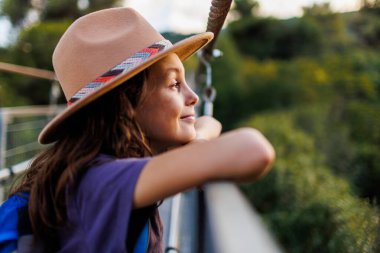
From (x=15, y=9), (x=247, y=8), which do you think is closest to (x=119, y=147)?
(x=15, y=9)

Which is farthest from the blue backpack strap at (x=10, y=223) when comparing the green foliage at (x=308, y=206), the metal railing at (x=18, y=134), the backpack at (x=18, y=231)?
the metal railing at (x=18, y=134)

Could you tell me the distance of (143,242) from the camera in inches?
40.6

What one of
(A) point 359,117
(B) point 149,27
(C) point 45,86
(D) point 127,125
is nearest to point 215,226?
(D) point 127,125

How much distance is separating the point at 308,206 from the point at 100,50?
9.93ft

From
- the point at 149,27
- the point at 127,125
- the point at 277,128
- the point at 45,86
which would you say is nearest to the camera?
the point at 127,125

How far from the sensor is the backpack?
990mm

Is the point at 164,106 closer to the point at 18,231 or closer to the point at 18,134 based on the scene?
the point at 18,231

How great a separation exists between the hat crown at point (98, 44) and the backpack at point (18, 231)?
289 mm

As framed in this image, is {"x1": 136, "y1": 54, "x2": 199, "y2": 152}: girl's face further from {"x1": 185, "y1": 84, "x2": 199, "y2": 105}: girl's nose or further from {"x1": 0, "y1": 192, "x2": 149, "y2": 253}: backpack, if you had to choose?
{"x1": 0, "y1": 192, "x2": 149, "y2": 253}: backpack

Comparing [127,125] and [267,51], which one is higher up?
[127,125]

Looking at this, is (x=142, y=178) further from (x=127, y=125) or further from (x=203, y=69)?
(x=203, y=69)

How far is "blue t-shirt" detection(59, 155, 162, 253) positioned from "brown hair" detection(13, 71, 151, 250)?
42mm

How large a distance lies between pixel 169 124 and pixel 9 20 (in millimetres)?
14382

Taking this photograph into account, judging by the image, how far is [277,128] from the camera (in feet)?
25.0
